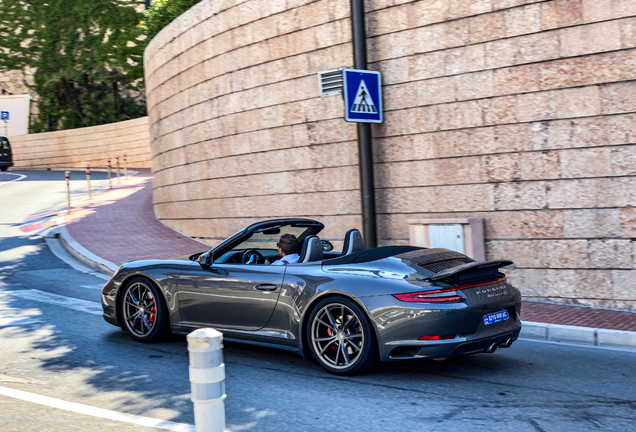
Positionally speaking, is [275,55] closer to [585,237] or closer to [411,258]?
[585,237]

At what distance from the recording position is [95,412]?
466 cm

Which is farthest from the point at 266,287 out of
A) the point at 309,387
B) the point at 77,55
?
the point at 77,55

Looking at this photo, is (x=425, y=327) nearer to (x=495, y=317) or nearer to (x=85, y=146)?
(x=495, y=317)

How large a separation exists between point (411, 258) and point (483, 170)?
396 cm

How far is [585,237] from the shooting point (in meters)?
8.34

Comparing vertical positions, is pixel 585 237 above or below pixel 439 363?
above

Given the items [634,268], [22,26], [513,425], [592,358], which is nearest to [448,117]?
[634,268]

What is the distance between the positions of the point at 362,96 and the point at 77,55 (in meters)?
33.6

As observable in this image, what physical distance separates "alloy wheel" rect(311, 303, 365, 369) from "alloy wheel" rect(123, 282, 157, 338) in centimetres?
194

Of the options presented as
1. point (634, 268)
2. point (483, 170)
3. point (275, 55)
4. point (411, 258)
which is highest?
point (275, 55)

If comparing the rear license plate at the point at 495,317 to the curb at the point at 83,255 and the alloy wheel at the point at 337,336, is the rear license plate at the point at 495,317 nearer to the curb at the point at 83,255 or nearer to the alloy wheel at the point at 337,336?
the alloy wheel at the point at 337,336

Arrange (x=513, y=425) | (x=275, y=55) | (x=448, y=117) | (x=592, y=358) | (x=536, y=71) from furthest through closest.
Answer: (x=275, y=55), (x=448, y=117), (x=536, y=71), (x=592, y=358), (x=513, y=425)

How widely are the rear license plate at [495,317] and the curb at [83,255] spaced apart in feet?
24.5

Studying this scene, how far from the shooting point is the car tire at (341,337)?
17.5 ft
